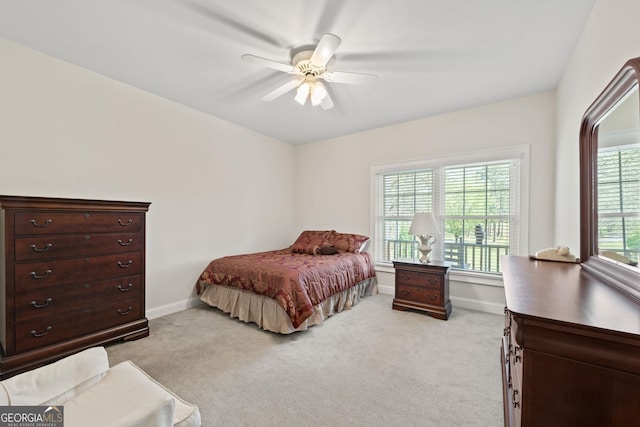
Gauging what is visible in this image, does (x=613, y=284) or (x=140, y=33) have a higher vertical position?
(x=140, y=33)

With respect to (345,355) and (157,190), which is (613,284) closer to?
(345,355)

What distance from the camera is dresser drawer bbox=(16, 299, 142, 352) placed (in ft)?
6.48

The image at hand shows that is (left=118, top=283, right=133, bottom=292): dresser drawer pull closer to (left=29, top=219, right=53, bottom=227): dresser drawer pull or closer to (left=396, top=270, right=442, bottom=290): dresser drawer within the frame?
(left=29, top=219, right=53, bottom=227): dresser drawer pull

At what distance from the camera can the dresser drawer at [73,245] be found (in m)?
1.98

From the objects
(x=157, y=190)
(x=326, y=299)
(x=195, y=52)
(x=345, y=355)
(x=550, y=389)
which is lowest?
(x=345, y=355)

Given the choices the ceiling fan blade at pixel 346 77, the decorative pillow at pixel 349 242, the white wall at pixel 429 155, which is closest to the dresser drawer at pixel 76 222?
the ceiling fan blade at pixel 346 77

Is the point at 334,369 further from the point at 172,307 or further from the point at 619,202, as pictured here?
the point at 172,307

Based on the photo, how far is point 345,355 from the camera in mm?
2285

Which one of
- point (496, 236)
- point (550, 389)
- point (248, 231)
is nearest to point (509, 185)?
point (496, 236)

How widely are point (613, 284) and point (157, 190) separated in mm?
3807

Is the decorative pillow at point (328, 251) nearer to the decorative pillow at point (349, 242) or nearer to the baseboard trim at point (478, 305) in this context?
the decorative pillow at point (349, 242)

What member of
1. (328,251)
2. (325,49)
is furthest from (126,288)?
(325,49)

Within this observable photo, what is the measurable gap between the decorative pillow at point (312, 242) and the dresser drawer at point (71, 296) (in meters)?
2.08

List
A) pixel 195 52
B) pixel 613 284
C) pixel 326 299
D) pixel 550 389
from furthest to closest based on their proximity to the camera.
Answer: pixel 326 299, pixel 195 52, pixel 613 284, pixel 550 389
